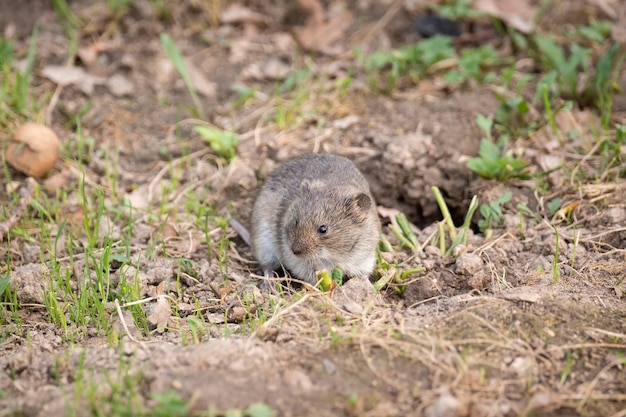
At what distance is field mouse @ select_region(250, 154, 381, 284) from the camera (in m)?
4.82

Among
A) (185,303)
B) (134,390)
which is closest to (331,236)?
(185,303)

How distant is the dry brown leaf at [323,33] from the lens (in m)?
7.48

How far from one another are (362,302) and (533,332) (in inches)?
39.9

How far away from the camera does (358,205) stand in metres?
4.91

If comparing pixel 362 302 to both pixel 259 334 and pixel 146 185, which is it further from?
pixel 146 185

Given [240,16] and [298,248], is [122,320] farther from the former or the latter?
[240,16]

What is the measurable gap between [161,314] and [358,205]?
1465mm

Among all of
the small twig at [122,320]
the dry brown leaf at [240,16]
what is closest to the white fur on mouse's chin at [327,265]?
the small twig at [122,320]

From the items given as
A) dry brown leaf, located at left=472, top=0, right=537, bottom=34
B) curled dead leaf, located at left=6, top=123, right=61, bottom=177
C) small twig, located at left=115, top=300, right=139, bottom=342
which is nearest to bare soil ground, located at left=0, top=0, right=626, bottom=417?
small twig, located at left=115, top=300, right=139, bottom=342

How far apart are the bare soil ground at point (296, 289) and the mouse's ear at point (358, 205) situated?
0.44 m

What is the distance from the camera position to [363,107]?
6656 mm

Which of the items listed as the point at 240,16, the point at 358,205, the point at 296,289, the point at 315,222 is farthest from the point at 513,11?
the point at 296,289

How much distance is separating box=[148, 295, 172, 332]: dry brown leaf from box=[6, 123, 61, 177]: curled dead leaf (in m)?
2.02

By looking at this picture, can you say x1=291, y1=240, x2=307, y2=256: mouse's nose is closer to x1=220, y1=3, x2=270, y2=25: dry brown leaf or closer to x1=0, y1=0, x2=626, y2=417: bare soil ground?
x1=0, y1=0, x2=626, y2=417: bare soil ground
